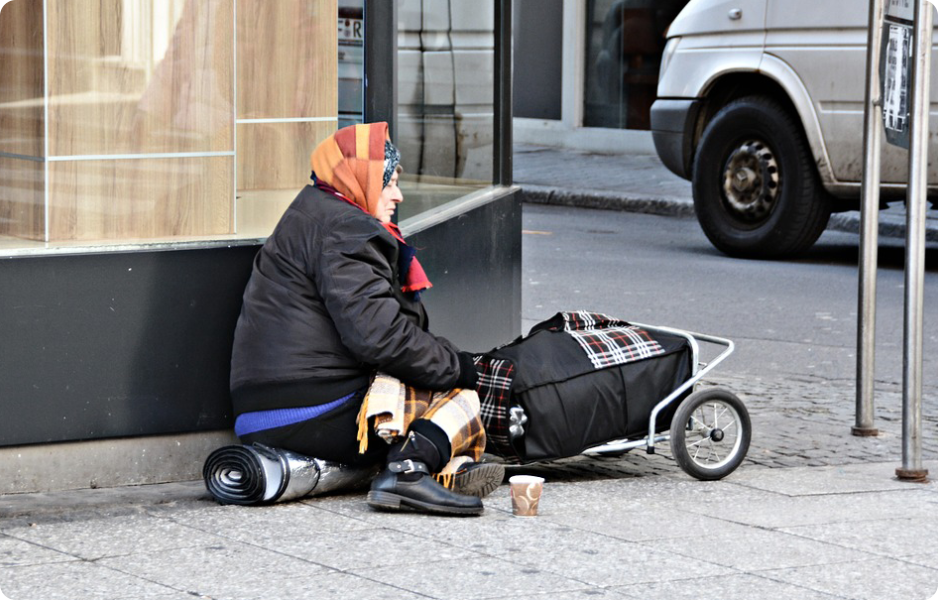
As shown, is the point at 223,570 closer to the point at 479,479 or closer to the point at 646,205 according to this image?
the point at 479,479

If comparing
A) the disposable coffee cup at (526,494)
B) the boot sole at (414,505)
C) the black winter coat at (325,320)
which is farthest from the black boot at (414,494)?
the black winter coat at (325,320)

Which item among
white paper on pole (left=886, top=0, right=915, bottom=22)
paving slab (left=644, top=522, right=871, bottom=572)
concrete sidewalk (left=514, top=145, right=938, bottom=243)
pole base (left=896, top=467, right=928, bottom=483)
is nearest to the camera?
paving slab (left=644, top=522, right=871, bottom=572)

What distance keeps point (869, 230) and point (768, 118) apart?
16.1 feet

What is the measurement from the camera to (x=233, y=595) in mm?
3943

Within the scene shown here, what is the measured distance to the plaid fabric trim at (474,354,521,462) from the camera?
17.0 feet

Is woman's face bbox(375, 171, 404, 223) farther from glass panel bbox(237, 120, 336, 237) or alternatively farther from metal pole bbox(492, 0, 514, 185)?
metal pole bbox(492, 0, 514, 185)

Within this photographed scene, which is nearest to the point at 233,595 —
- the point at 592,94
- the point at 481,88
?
the point at 481,88

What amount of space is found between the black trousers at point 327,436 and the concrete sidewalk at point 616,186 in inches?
330

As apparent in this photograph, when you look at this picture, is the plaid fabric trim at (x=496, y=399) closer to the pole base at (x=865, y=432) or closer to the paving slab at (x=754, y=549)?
the paving slab at (x=754, y=549)

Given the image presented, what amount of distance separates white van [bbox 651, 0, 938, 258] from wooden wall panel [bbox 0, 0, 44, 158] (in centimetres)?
637

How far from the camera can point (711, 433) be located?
5.42 m

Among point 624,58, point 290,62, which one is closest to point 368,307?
point 290,62

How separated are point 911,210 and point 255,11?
7.36ft

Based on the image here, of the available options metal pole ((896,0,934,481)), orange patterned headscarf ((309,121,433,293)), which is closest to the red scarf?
orange patterned headscarf ((309,121,433,293))
